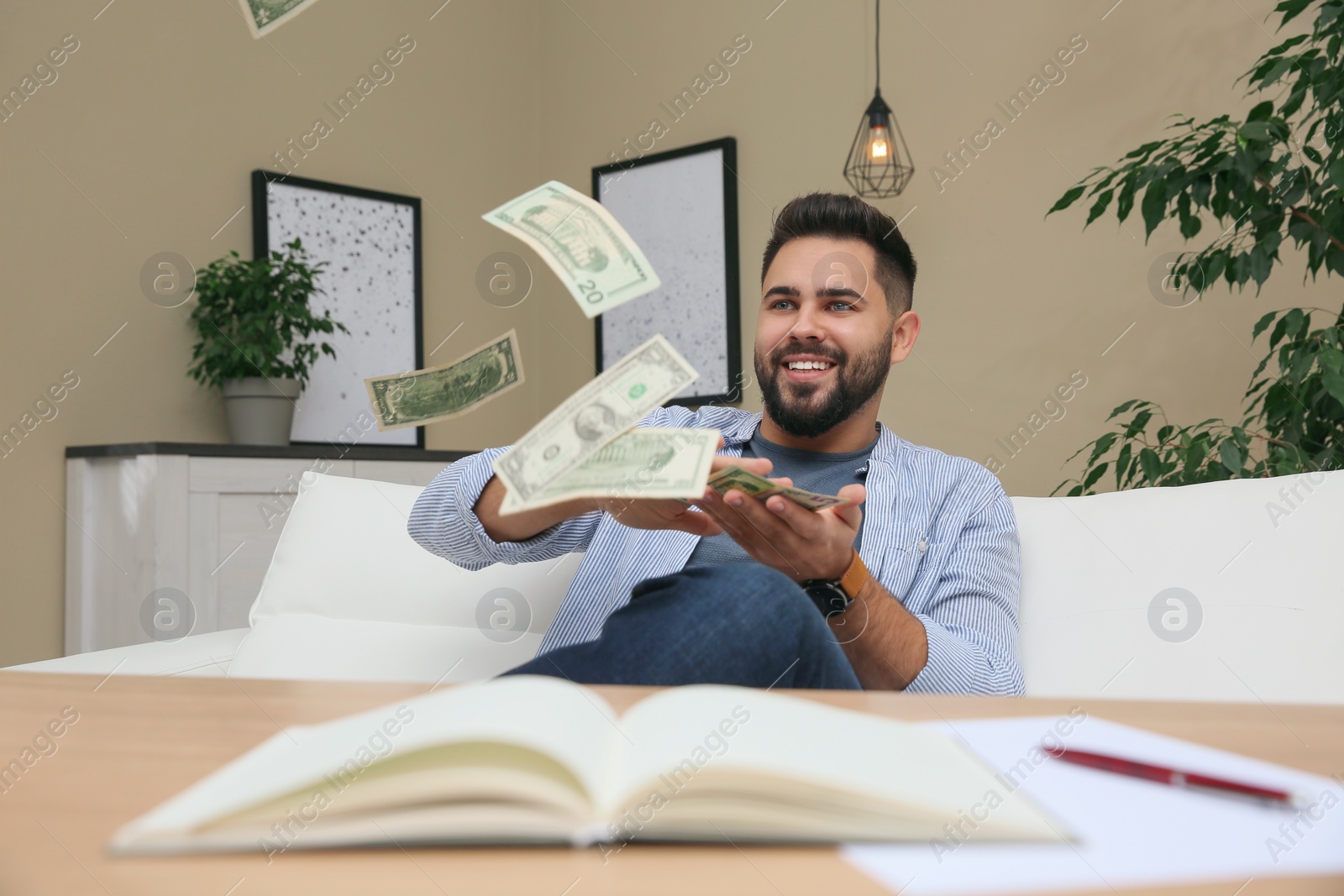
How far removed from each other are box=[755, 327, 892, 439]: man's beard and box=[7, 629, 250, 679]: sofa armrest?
891mm

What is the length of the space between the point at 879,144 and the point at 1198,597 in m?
1.75

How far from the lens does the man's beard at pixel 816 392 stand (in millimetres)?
1580

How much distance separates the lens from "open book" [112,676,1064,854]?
386mm

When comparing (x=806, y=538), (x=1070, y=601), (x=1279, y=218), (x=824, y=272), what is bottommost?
(x=1070, y=601)

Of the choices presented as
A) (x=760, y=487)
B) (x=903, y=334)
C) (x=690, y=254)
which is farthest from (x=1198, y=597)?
(x=690, y=254)

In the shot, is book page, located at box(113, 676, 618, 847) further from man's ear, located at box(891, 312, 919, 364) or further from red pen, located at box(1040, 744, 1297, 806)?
man's ear, located at box(891, 312, 919, 364)

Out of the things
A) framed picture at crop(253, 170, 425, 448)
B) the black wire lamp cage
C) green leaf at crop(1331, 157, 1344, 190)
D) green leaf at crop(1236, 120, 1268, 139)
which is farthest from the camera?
framed picture at crop(253, 170, 425, 448)

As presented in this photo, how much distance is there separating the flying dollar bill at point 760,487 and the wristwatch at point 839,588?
15 cm

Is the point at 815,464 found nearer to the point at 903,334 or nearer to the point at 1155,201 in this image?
the point at 903,334

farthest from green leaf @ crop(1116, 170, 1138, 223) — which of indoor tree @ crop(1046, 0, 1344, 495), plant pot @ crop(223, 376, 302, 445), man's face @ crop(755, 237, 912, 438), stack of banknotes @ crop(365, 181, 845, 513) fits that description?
plant pot @ crop(223, 376, 302, 445)

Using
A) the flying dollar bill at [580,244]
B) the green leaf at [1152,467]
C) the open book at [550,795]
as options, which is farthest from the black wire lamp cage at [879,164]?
the open book at [550,795]

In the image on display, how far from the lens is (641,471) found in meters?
0.92

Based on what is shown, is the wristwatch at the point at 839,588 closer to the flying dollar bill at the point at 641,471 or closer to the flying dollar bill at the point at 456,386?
the flying dollar bill at the point at 641,471

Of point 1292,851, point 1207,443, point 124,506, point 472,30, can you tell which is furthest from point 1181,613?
point 472,30
